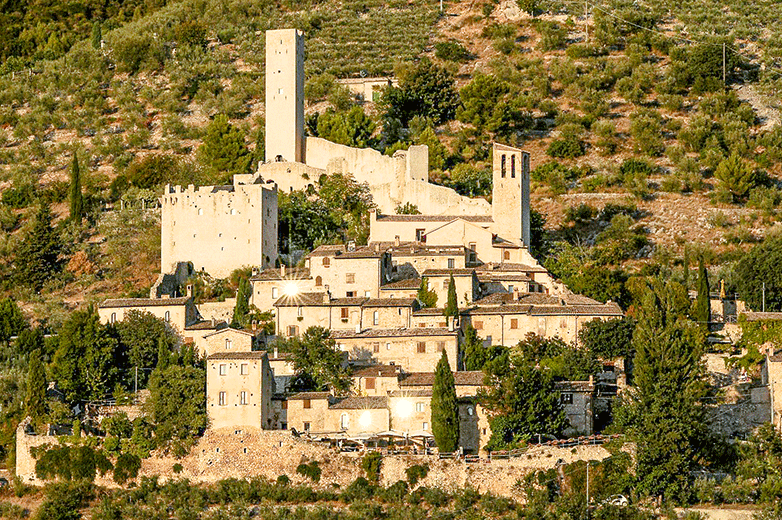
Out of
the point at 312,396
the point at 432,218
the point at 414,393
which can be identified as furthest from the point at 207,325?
the point at 432,218

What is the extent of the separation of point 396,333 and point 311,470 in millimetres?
6968

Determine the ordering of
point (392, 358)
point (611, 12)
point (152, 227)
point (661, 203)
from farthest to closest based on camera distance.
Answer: point (611, 12)
point (661, 203)
point (152, 227)
point (392, 358)

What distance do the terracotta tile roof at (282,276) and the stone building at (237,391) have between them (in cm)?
866

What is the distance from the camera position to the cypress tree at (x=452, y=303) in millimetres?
59094

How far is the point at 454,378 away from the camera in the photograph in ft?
181

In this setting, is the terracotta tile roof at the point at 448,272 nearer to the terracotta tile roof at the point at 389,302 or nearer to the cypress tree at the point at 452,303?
the cypress tree at the point at 452,303

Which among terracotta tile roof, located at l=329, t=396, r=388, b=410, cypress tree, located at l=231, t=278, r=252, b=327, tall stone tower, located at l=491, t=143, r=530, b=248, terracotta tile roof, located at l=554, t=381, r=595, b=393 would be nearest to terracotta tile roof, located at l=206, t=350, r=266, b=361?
terracotta tile roof, located at l=329, t=396, r=388, b=410

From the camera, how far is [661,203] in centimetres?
7812

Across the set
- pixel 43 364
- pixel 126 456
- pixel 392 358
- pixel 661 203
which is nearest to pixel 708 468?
pixel 392 358

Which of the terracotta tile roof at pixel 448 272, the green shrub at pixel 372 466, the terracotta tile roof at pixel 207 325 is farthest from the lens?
the terracotta tile roof at pixel 448 272

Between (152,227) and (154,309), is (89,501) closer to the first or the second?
(154,309)

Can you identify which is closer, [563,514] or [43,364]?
[563,514]

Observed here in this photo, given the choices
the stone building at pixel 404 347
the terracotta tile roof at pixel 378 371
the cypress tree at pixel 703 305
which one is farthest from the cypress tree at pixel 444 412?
the cypress tree at pixel 703 305

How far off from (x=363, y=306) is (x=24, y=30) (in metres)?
59.9
